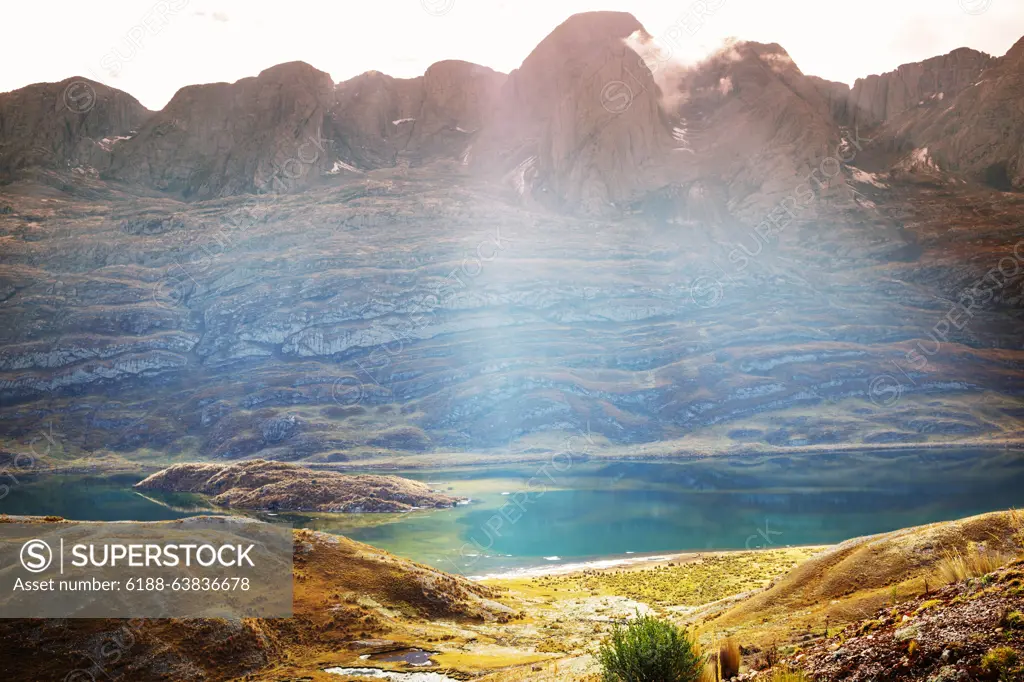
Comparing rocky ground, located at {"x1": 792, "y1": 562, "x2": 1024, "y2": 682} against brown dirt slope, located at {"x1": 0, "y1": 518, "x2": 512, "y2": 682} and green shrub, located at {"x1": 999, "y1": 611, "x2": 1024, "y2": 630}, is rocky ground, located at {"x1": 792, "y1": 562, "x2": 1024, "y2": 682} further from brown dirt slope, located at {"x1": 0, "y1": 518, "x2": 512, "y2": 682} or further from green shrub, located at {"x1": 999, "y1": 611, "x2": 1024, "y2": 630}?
brown dirt slope, located at {"x1": 0, "y1": 518, "x2": 512, "y2": 682}

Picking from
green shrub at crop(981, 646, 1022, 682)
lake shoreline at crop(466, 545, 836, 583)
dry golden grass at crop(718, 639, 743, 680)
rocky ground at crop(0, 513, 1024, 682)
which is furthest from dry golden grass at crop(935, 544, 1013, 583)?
lake shoreline at crop(466, 545, 836, 583)

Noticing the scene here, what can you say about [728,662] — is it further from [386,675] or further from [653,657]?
[386,675]

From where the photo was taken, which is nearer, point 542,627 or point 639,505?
point 542,627

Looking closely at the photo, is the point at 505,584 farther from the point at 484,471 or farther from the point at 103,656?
the point at 484,471

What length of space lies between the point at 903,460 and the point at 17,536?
186 meters

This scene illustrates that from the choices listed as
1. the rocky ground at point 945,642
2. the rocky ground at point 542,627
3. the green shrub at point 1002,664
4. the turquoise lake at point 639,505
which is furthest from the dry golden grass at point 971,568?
the turquoise lake at point 639,505

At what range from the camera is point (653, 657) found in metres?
17.4

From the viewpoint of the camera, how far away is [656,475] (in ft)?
561

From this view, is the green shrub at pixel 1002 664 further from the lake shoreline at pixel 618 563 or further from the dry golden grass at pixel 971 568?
the lake shoreline at pixel 618 563

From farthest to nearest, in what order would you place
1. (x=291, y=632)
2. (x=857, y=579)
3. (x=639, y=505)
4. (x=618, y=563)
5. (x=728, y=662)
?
(x=639, y=505) < (x=618, y=563) < (x=291, y=632) < (x=857, y=579) < (x=728, y=662)

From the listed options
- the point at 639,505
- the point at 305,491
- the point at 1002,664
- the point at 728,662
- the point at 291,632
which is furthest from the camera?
the point at 305,491

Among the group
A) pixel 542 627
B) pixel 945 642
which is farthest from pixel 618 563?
pixel 945 642

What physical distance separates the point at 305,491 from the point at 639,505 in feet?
198

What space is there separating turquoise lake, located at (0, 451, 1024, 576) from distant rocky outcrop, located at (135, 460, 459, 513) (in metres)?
6.27
